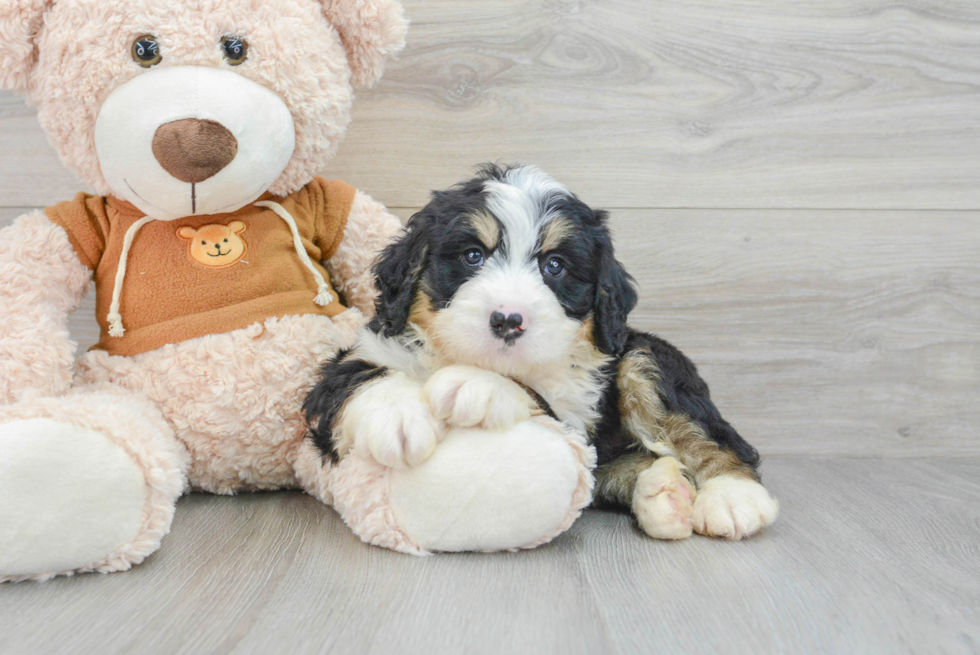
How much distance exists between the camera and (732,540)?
158 cm

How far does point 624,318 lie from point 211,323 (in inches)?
36.1

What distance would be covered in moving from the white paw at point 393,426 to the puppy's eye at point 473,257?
0.93 ft

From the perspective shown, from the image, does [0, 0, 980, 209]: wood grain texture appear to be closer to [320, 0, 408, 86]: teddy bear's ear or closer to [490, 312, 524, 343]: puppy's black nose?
[320, 0, 408, 86]: teddy bear's ear

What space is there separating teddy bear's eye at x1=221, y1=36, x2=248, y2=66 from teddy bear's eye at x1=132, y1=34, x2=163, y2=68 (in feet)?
0.43

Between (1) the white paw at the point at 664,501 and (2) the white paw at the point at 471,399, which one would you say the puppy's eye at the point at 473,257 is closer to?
(2) the white paw at the point at 471,399

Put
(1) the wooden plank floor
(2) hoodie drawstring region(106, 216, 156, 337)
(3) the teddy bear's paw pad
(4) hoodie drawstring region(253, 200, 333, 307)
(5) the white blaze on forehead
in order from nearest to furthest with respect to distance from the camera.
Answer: (3) the teddy bear's paw pad
(5) the white blaze on forehead
(2) hoodie drawstring region(106, 216, 156, 337)
(4) hoodie drawstring region(253, 200, 333, 307)
(1) the wooden plank floor

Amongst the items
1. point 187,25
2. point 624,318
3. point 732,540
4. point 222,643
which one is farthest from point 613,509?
point 187,25

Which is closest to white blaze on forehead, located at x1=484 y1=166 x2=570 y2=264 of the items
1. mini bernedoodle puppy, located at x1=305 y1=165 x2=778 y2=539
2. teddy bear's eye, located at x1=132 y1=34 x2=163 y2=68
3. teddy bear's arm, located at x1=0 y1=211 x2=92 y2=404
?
mini bernedoodle puppy, located at x1=305 y1=165 x2=778 y2=539

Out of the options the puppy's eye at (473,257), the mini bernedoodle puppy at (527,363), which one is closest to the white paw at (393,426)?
the mini bernedoodle puppy at (527,363)

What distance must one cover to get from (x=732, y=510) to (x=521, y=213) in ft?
2.47

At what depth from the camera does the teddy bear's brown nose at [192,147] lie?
1519mm

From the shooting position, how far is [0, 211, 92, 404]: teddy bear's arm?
5.20ft

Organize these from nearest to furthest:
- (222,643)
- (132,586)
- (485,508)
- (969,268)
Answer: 1. (222,643)
2. (132,586)
3. (485,508)
4. (969,268)

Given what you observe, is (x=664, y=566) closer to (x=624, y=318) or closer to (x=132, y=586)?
(x=624, y=318)
